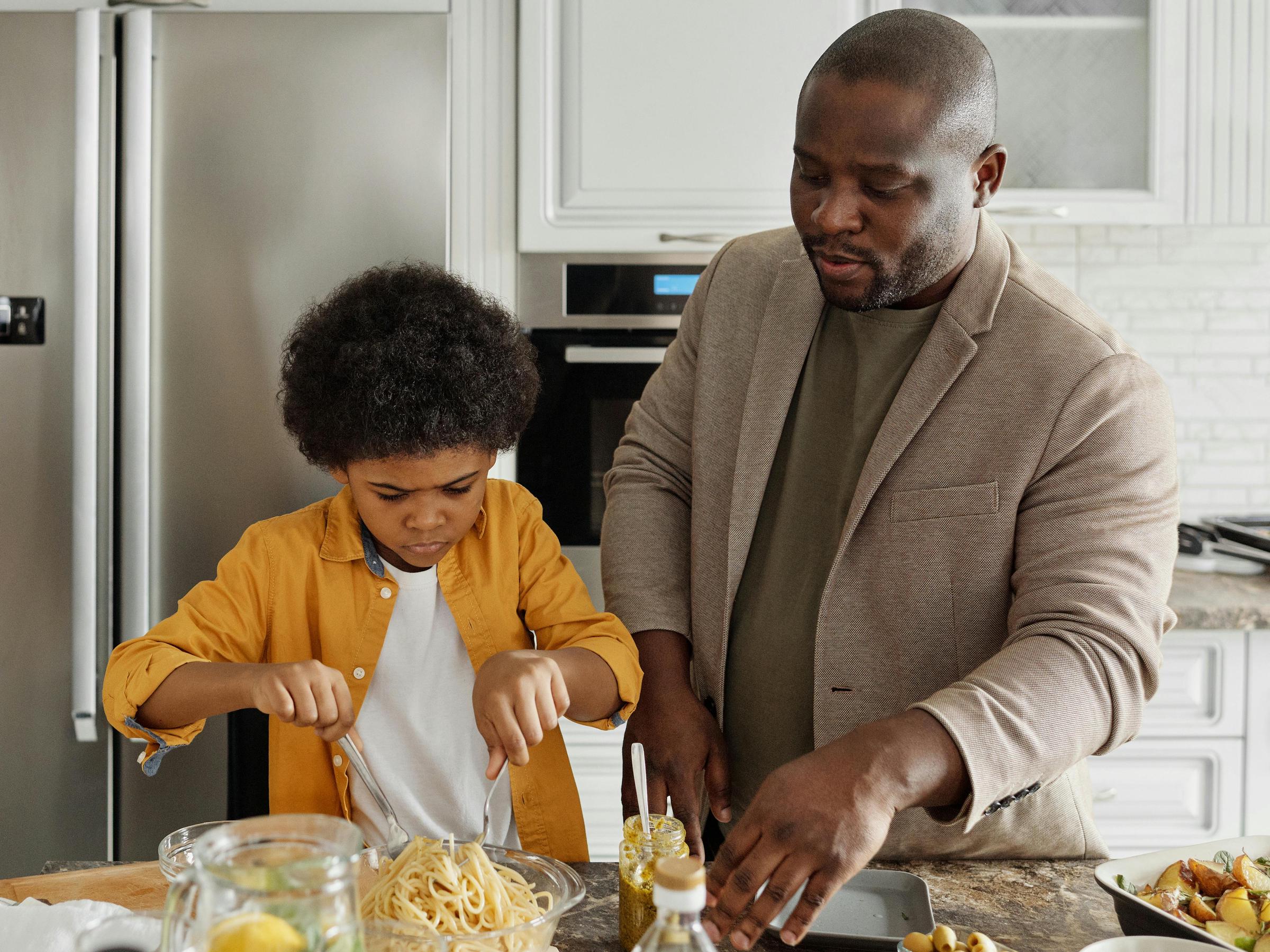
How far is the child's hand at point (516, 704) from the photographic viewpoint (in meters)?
1.03

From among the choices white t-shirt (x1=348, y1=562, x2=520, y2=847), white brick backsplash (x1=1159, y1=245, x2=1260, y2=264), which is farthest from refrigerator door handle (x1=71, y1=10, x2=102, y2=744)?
white brick backsplash (x1=1159, y1=245, x2=1260, y2=264)

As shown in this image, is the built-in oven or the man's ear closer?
the man's ear

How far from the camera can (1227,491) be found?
2.76 meters

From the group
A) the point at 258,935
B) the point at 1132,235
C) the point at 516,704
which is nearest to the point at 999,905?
the point at 516,704

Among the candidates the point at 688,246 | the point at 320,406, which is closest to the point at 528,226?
the point at 688,246

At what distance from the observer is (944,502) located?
1.23 meters

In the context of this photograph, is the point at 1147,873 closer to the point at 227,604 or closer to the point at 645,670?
the point at 645,670

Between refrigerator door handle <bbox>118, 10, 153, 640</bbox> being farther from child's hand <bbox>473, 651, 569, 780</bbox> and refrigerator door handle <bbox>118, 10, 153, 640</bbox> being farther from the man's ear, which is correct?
the man's ear

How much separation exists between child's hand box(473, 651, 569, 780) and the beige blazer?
311 millimetres

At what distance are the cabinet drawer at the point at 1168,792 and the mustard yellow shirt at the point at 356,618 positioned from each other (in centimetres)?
133

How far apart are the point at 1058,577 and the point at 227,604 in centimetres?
91

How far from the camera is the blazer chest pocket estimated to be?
121 cm

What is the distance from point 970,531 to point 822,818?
434 mm

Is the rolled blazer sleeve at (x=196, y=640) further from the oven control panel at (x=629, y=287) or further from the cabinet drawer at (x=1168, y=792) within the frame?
the cabinet drawer at (x=1168, y=792)
